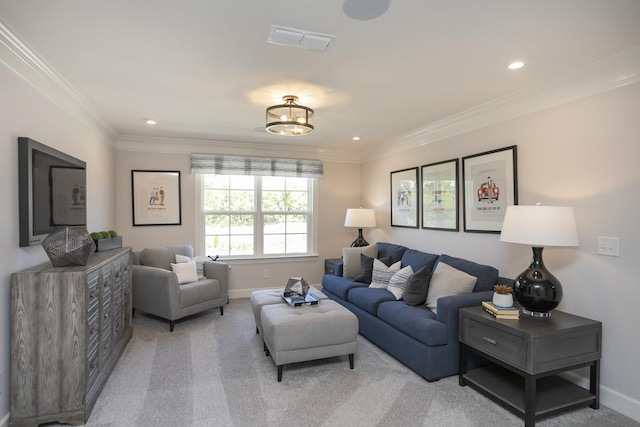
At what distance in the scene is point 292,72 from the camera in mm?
2602

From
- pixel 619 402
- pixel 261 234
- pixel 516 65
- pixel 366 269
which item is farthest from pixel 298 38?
pixel 261 234

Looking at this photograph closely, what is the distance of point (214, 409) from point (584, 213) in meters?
3.01

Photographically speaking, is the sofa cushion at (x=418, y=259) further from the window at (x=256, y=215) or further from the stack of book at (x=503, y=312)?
the window at (x=256, y=215)

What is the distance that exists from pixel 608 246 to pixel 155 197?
499 cm

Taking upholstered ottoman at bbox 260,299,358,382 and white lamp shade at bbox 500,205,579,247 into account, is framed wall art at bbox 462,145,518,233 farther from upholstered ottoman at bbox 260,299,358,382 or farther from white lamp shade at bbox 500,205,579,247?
Result: upholstered ottoman at bbox 260,299,358,382

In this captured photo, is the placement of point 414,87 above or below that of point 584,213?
above

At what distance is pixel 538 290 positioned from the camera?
7.98 feet

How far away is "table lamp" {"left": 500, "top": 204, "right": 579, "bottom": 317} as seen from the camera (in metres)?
2.37

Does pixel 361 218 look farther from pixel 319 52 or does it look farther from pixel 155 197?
pixel 319 52

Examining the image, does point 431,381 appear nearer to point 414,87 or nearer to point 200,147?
point 414,87

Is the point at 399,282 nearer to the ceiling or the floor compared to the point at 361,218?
nearer to the floor

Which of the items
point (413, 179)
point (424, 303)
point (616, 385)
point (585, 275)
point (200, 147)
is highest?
point (200, 147)

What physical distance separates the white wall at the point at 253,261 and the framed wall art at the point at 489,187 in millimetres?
2469

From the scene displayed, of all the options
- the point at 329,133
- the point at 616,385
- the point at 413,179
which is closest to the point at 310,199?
the point at 329,133
